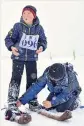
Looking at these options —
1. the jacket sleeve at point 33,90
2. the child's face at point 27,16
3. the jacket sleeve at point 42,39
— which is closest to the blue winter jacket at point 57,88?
the jacket sleeve at point 33,90

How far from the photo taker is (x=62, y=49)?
1774 mm

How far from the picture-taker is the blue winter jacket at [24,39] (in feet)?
4.71

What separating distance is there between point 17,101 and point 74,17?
0.62 m

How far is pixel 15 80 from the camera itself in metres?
1.48

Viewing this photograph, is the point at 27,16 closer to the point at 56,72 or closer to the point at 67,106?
the point at 56,72

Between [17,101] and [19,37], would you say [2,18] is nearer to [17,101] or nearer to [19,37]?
[19,37]

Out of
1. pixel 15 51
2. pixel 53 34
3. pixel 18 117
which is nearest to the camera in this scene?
pixel 18 117

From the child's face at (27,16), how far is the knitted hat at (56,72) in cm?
20

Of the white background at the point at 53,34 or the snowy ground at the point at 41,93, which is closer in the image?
the snowy ground at the point at 41,93

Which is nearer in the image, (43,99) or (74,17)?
(43,99)

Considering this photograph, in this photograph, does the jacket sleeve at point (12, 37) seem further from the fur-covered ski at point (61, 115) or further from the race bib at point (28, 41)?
the fur-covered ski at point (61, 115)

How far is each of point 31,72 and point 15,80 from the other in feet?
0.23

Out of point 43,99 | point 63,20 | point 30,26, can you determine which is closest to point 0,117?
point 43,99

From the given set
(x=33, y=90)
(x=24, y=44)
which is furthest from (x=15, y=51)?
(x=33, y=90)
